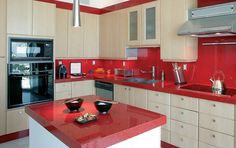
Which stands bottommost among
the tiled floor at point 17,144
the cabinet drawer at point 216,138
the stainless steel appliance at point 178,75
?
the tiled floor at point 17,144

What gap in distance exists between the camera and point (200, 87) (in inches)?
123

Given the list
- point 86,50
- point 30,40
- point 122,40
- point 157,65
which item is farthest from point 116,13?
point 30,40

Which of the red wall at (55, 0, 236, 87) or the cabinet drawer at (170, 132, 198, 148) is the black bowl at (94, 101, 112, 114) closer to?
the cabinet drawer at (170, 132, 198, 148)

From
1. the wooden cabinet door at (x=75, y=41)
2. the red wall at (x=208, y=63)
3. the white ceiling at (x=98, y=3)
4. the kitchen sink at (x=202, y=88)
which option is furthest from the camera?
the white ceiling at (x=98, y=3)

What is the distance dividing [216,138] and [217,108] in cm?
37

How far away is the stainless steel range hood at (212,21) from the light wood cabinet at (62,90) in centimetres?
234

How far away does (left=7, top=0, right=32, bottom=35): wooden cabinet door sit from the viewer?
10.7 ft

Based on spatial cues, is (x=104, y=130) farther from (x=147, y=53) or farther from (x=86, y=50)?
(x=86, y=50)

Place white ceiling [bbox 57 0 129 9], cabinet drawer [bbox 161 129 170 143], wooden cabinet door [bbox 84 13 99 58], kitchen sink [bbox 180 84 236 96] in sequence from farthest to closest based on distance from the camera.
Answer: white ceiling [bbox 57 0 129 9] → wooden cabinet door [bbox 84 13 99 58] → cabinet drawer [bbox 161 129 170 143] → kitchen sink [bbox 180 84 236 96]

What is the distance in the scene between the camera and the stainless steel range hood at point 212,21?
7.93ft

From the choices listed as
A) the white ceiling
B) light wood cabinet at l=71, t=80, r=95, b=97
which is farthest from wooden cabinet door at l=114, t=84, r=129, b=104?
the white ceiling

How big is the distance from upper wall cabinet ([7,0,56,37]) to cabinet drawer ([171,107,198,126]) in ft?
8.33

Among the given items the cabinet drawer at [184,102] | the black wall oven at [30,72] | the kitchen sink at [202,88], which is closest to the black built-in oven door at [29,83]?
the black wall oven at [30,72]

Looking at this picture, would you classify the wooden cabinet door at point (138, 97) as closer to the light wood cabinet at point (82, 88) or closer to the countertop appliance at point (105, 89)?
the countertop appliance at point (105, 89)
